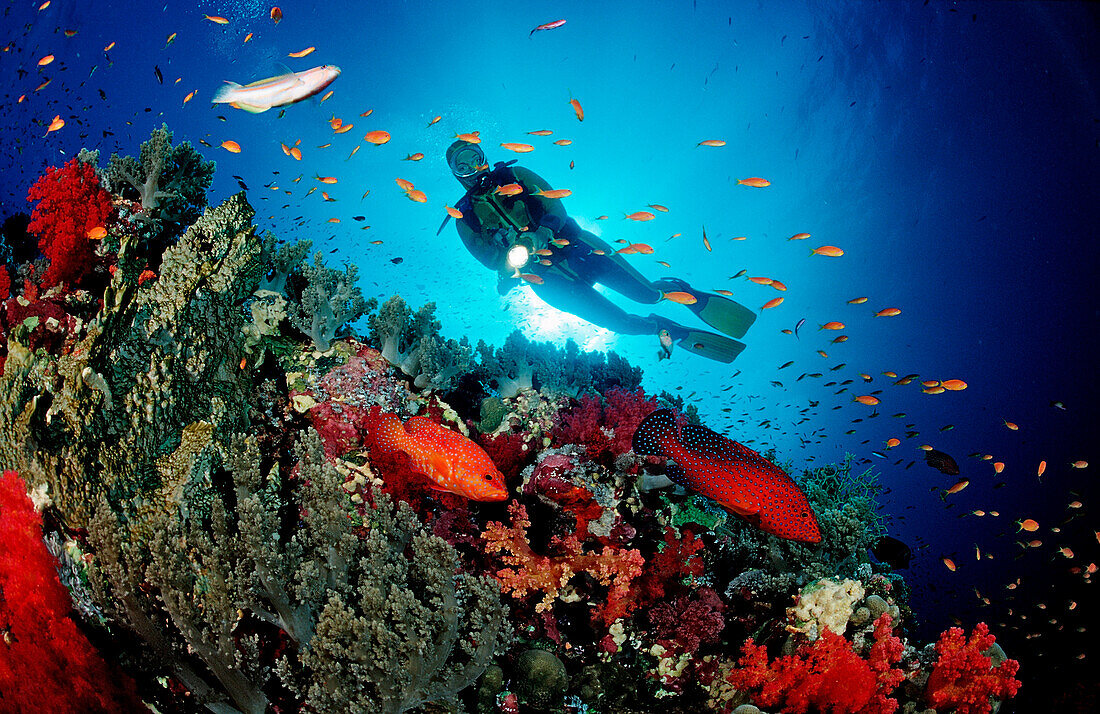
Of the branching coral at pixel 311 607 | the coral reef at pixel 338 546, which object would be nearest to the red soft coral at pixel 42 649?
the coral reef at pixel 338 546

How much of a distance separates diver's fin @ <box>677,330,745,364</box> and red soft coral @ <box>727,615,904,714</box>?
8690mm

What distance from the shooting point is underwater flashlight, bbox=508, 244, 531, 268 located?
32.9 feet

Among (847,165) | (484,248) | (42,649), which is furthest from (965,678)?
(847,165)

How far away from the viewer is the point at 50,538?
2953 mm

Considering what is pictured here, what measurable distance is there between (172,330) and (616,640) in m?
4.26

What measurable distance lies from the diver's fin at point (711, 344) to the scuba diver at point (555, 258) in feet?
0.08

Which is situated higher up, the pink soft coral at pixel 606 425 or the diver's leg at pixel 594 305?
the pink soft coral at pixel 606 425

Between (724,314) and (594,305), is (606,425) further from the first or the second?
(594,305)

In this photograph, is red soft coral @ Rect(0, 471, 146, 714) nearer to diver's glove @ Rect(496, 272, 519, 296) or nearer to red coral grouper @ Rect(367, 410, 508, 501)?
red coral grouper @ Rect(367, 410, 508, 501)

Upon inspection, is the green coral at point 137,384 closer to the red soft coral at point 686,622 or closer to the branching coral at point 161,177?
the branching coral at point 161,177

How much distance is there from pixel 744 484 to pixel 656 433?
0.55 meters

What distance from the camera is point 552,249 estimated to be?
36.7 feet

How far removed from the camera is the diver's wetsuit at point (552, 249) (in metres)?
9.95

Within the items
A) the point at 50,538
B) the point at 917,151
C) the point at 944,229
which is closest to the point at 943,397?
the point at 944,229
